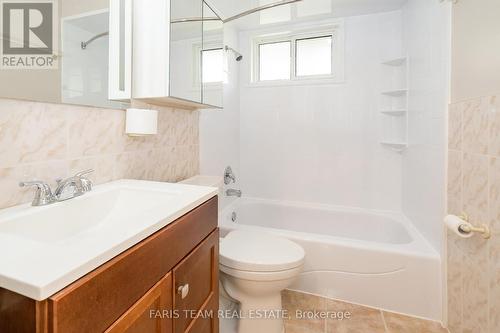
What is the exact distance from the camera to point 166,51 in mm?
1152

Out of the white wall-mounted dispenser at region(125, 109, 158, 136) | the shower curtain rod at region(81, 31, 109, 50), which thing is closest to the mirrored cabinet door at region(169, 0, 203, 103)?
the white wall-mounted dispenser at region(125, 109, 158, 136)

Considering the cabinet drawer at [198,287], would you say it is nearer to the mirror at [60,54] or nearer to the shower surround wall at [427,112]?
the mirror at [60,54]

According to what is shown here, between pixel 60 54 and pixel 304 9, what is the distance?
6.15 ft

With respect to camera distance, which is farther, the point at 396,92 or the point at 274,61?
the point at 274,61

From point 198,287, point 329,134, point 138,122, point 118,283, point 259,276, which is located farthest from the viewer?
point 329,134

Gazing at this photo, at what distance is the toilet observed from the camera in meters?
1.25

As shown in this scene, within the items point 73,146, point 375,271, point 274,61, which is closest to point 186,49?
point 73,146

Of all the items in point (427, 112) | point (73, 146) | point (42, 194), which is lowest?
point (42, 194)

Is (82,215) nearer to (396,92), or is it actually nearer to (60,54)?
(60,54)

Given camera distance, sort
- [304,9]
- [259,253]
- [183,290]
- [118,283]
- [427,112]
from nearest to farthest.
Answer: [118,283], [183,290], [259,253], [427,112], [304,9]

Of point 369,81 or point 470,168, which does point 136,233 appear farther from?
point 369,81

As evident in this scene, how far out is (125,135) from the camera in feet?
3.86

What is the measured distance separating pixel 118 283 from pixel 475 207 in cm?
144

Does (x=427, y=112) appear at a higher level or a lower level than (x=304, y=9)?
lower
